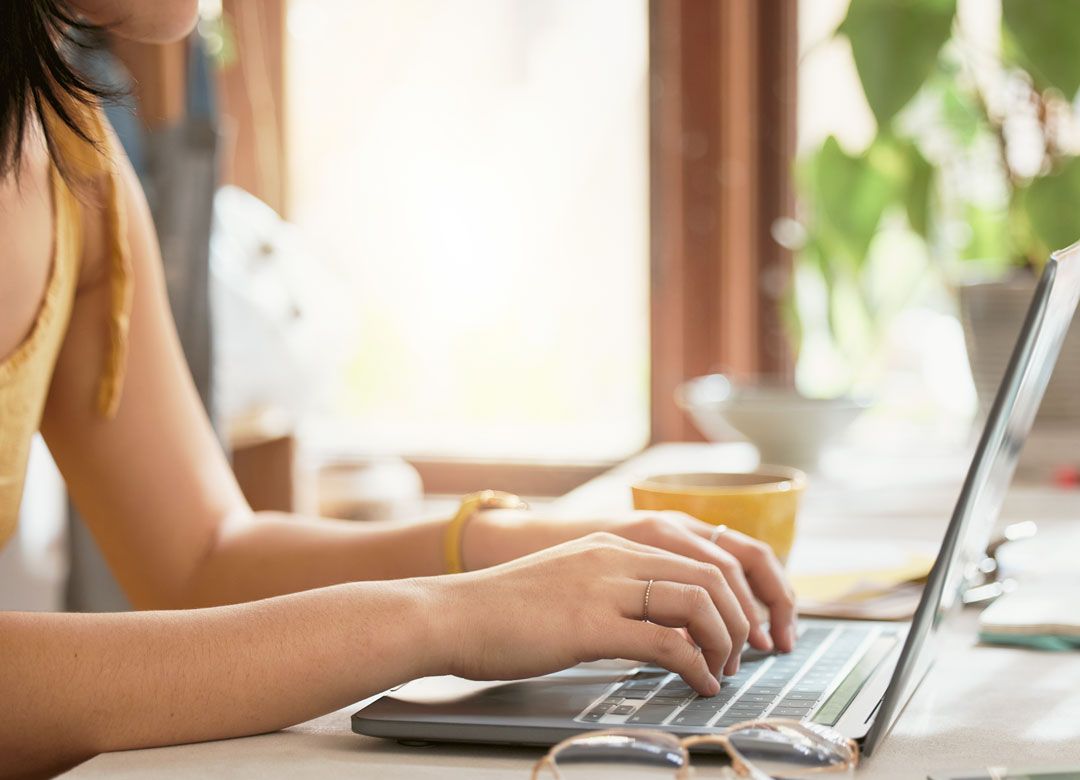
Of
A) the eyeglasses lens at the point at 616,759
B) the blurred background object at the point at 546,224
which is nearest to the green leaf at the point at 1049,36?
the blurred background object at the point at 546,224

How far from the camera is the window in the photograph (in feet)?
7.73

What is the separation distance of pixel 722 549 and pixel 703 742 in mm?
209

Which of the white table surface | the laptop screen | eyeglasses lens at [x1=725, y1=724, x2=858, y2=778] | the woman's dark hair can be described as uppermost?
the woman's dark hair

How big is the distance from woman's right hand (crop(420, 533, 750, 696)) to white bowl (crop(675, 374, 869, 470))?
0.81 metres

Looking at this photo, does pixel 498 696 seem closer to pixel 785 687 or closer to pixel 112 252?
pixel 785 687

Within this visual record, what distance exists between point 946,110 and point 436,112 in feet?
3.30

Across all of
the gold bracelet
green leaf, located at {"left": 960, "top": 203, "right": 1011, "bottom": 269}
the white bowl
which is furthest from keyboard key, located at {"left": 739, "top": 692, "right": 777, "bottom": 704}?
green leaf, located at {"left": 960, "top": 203, "right": 1011, "bottom": 269}

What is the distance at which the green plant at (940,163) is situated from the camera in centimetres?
142

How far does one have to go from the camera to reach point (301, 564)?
91 cm

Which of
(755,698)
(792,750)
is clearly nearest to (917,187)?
(755,698)

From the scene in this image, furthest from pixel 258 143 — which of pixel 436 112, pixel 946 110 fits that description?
pixel 946 110

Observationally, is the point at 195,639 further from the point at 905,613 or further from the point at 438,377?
the point at 438,377

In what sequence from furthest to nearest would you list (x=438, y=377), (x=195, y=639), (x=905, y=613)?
(x=438, y=377), (x=905, y=613), (x=195, y=639)

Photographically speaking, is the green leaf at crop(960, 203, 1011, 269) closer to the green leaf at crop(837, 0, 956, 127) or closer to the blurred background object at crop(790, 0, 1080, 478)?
the blurred background object at crop(790, 0, 1080, 478)
